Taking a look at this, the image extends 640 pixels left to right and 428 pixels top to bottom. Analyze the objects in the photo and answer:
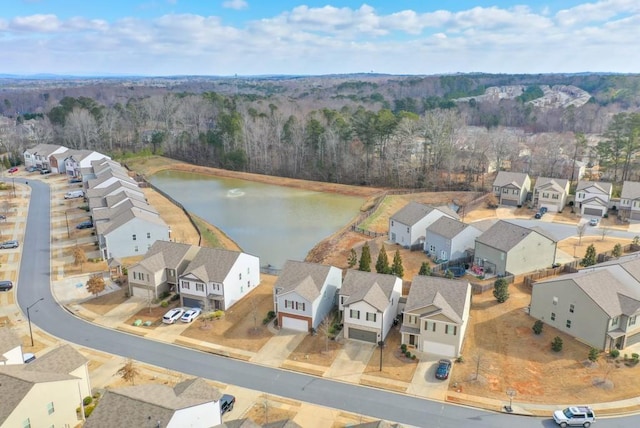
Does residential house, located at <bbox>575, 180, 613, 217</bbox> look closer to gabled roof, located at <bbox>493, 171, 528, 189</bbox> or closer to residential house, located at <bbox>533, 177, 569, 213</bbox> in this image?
residential house, located at <bbox>533, 177, 569, 213</bbox>

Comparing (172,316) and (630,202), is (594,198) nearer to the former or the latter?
(630,202)

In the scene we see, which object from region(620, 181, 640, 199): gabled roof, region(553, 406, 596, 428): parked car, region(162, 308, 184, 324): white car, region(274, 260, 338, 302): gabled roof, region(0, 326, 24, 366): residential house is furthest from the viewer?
region(620, 181, 640, 199): gabled roof

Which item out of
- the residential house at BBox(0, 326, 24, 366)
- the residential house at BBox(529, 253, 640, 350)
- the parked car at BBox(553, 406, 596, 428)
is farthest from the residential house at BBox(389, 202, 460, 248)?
the residential house at BBox(0, 326, 24, 366)

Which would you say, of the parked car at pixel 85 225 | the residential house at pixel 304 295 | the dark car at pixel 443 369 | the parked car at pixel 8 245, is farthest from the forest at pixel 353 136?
the dark car at pixel 443 369

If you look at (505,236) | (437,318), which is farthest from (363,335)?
(505,236)

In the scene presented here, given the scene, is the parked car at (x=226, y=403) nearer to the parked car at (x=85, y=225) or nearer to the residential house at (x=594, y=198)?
the parked car at (x=85, y=225)

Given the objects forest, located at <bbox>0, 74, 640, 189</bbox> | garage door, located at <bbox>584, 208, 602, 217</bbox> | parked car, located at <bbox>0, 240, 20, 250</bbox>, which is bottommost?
parked car, located at <bbox>0, 240, 20, 250</bbox>

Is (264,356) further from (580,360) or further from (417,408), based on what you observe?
(580,360)

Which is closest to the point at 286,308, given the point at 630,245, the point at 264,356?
the point at 264,356
